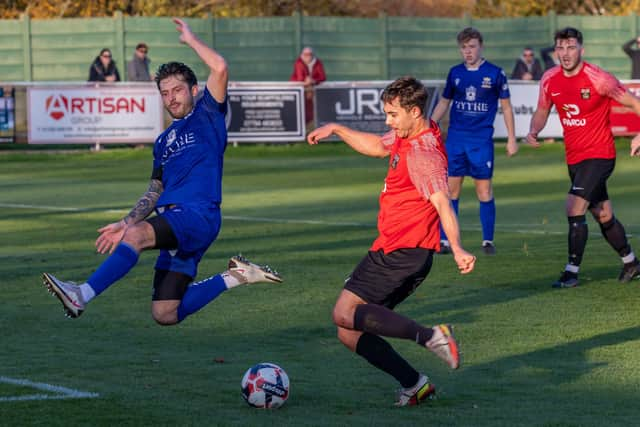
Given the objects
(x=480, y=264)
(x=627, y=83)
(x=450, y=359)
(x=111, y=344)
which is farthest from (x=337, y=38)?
(x=450, y=359)

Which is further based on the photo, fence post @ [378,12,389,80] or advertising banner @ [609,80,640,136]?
fence post @ [378,12,389,80]

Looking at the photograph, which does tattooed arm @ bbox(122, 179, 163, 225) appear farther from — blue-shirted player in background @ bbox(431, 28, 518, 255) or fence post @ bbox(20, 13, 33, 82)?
fence post @ bbox(20, 13, 33, 82)

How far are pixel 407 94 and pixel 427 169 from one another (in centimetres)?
43

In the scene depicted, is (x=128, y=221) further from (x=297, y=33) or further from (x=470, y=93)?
(x=297, y=33)

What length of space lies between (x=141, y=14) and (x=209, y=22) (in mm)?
10717

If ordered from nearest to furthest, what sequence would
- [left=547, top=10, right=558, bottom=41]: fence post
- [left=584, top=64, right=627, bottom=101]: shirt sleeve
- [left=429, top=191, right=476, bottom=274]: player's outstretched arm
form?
[left=429, top=191, right=476, bottom=274]: player's outstretched arm → [left=584, top=64, right=627, bottom=101]: shirt sleeve → [left=547, top=10, right=558, bottom=41]: fence post

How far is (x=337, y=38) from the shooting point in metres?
34.5

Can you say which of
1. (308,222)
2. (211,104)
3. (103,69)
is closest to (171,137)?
(211,104)

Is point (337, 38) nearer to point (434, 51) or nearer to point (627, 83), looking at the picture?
point (434, 51)

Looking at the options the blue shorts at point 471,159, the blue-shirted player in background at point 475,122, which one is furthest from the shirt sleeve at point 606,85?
the blue shorts at point 471,159

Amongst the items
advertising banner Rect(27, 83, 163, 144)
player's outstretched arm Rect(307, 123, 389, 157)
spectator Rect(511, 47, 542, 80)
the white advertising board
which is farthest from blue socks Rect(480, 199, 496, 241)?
spectator Rect(511, 47, 542, 80)

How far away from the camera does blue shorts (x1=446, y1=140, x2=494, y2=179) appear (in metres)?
14.7

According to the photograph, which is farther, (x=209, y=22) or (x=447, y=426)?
(x=209, y=22)

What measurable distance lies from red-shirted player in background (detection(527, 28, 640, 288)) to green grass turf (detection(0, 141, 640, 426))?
Answer: 0.55 meters
